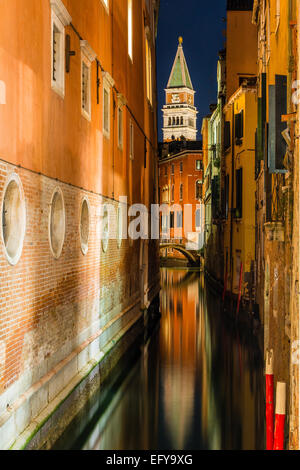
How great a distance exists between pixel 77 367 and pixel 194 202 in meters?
53.2

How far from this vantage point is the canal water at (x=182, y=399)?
9.63 metres

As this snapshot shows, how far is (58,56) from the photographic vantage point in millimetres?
9750

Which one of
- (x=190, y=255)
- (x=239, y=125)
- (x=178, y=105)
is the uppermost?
(x=178, y=105)

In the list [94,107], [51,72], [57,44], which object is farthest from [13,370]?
[94,107]

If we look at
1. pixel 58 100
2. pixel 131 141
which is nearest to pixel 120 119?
pixel 131 141

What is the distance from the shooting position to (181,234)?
62.2 meters

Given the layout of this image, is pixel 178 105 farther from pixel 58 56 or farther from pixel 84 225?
pixel 58 56

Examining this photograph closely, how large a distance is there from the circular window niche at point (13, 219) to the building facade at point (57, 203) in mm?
16

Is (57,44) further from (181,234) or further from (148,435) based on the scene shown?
(181,234)

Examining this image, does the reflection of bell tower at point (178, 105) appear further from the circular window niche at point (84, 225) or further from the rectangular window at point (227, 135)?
the circular window niche at point (84, 225)

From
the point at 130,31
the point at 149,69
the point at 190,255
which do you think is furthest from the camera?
the point at 190,255

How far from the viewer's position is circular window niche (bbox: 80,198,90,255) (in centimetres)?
1163

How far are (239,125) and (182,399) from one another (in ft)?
49.1

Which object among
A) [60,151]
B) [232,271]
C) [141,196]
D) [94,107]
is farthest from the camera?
[232,271]
